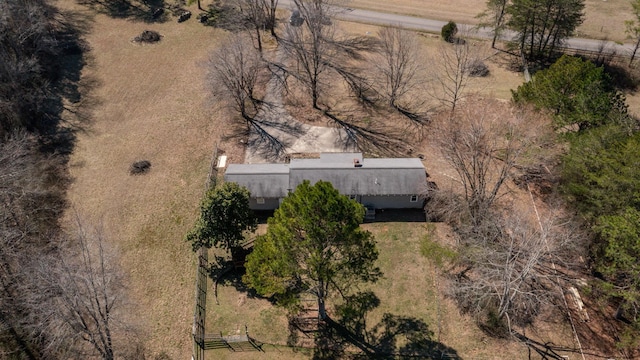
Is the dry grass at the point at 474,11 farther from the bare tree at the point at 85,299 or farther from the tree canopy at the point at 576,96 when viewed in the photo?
the bare tree at the point at 85,299

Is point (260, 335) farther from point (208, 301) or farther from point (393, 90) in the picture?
point (393, 90)

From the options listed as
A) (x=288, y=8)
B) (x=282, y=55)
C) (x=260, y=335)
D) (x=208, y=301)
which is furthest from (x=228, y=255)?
(x=288, y=8)

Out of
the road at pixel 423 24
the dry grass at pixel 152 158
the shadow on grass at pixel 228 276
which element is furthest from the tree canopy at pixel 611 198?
the road at pixel 423 24

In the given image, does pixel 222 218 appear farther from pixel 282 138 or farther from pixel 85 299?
pixel 282 138

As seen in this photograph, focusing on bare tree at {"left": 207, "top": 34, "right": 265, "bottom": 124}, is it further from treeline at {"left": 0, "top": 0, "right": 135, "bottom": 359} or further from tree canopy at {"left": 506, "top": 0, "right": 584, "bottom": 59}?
tree canopy at {"left": 506, "top": 0, "right": 584, "bottom": 59}

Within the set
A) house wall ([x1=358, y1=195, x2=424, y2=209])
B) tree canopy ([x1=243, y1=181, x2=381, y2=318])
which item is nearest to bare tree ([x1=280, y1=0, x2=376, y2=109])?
house wall ([x1=358, y1=195, x2=424, y2=209])

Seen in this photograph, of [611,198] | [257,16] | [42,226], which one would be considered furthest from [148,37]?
[611,198]
